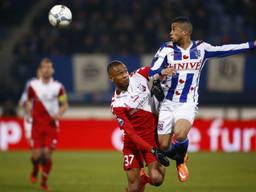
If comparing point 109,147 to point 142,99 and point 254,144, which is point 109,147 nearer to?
point 254,144

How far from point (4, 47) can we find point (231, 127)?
22.8ft

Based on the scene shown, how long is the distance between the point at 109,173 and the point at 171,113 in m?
5.32

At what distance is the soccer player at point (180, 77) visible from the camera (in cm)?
900

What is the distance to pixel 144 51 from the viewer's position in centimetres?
1958

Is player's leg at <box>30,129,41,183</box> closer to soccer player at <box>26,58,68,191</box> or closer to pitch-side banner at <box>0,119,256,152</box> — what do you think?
soccer player at <box>26,58,68,191</box>

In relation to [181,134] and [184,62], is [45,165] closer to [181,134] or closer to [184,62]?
[181,134]

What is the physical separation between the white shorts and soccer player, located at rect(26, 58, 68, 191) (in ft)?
10.7

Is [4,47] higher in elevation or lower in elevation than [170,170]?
higher

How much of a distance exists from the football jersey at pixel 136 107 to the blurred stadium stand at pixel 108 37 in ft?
31.2

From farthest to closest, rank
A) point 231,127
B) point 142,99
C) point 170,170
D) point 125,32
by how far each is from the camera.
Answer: point 125,32 < point 231,127 < point 170,170 < point 142,99

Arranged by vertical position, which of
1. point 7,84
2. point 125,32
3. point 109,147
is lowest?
point 109,147

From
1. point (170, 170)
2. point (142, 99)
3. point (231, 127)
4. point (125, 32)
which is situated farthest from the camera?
point (125, 32)

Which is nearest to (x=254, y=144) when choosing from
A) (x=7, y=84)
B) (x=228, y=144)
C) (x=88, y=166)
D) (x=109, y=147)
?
(x=228, y=144)

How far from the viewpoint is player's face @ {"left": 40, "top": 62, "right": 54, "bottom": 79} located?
12.3 metres
